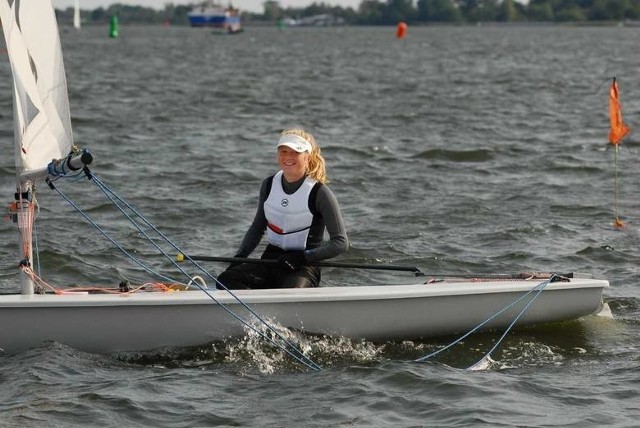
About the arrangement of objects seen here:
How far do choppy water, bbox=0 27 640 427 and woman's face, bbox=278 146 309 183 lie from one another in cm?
89

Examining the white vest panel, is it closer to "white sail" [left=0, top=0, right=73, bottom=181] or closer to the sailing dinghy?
the sailing dinghy

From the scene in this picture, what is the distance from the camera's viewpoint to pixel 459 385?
20.1 feet

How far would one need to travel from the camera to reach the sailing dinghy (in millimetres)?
6246

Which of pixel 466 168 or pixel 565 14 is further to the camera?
pixel 565 14

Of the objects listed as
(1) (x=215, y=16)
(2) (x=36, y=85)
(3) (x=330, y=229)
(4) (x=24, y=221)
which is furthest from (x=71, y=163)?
(1) (x=215, y=16)

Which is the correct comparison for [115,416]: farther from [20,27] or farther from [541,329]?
[541,329]

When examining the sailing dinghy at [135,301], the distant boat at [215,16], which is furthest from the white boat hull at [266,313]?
the distant boat at [215,16]

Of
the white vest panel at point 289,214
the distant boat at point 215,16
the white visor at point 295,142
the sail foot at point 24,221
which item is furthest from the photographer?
the distant boat at point 215,16

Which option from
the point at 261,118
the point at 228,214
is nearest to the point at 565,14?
the point at 261,118

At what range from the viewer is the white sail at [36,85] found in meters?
6.19

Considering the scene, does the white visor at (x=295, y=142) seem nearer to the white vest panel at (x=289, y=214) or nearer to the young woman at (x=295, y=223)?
the young woman at (x=295, y=223)

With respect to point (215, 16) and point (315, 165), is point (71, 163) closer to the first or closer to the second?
point (315, 165)

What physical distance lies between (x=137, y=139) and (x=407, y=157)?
371 cm

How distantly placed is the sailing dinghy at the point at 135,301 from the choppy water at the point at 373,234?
98 millimetres
